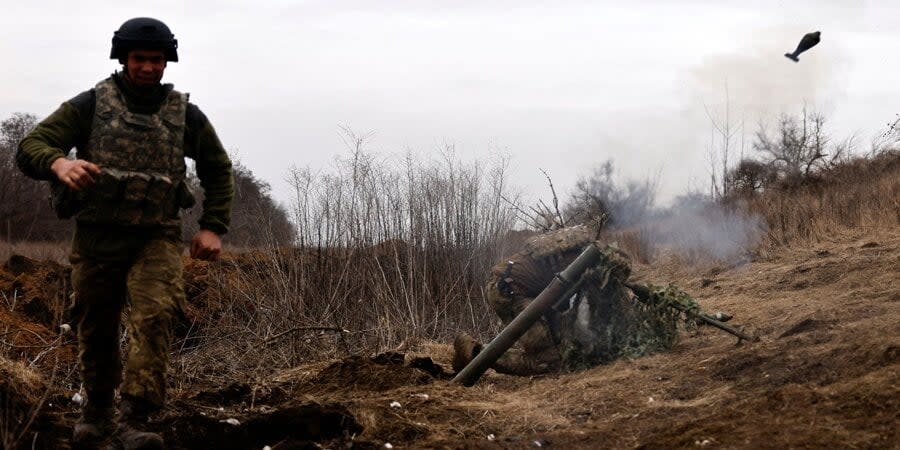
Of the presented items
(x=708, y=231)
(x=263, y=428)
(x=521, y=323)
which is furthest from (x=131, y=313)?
(x=708, y=231)

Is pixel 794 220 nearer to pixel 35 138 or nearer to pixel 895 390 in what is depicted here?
pixel 895 390

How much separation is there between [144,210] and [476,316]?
23.2 feet

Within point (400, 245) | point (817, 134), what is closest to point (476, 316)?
point (400, 245)

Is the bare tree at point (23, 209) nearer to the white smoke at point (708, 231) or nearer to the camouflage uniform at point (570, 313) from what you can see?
the white smoke at point (708, 231)

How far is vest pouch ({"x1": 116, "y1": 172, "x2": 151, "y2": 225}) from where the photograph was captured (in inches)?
155

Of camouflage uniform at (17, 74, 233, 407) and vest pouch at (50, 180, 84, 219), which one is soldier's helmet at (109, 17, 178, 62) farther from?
vest pouch at (50, 180, 84, 219)

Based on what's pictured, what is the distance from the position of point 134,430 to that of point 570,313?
3.47 metres

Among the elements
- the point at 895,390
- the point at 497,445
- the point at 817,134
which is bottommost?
the point at 497,445

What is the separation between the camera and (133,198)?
394cm

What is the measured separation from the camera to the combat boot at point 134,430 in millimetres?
3719

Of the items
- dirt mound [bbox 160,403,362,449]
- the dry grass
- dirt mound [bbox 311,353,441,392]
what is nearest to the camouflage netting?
dirt mound [bbox 311,353,441,392]

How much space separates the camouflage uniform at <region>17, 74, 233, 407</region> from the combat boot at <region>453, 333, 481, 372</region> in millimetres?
2911

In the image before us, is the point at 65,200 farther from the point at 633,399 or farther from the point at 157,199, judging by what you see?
the point at 633,399

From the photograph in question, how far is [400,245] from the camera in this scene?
10.9 m
